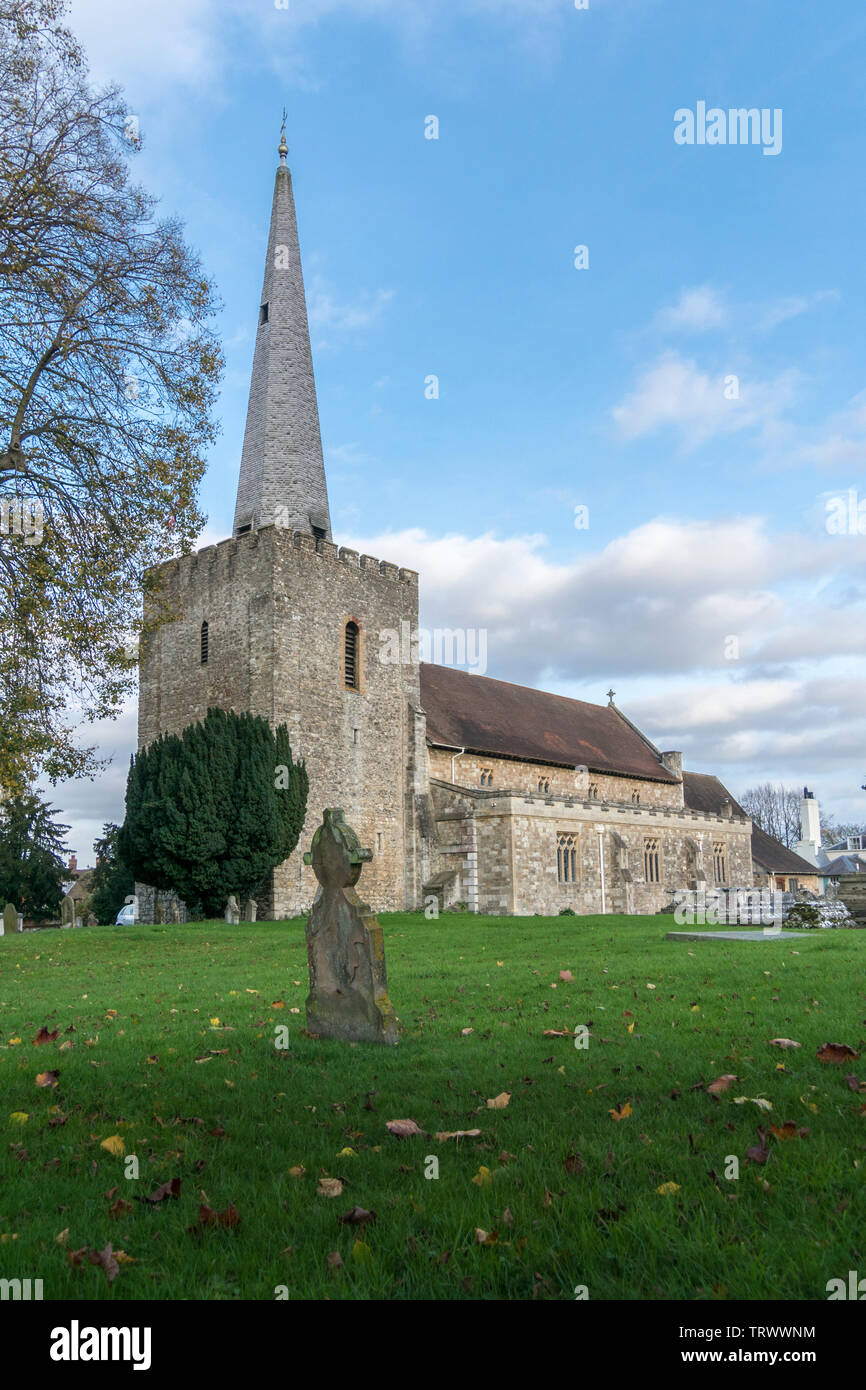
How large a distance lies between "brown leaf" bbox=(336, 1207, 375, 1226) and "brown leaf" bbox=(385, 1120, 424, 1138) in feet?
3.63

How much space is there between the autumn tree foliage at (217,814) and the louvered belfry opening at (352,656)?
4.05 metres

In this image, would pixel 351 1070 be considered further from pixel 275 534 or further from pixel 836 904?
pixel 275 534

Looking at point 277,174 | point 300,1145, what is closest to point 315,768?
point 277,174

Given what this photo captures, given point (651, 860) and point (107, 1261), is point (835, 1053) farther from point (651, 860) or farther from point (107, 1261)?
point (651, 860)

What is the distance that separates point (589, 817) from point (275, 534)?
1578 centimetres

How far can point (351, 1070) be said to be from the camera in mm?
6367

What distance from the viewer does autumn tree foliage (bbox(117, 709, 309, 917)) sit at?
2797 cm

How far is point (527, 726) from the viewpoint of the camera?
137ft

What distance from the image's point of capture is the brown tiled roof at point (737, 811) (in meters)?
52.9

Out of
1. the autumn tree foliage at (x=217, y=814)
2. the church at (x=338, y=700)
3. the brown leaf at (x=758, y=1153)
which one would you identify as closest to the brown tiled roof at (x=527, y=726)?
the church at (x=338, y=700)

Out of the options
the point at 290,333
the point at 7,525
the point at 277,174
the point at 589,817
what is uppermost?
the point at 277,174

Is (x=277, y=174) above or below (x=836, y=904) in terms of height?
above

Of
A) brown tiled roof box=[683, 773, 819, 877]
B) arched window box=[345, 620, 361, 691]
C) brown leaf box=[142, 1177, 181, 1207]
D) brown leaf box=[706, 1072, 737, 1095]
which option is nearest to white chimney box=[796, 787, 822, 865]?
brown tiled roof box=[683, 773, 819, 877]

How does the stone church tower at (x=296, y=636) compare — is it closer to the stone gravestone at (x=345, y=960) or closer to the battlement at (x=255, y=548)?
the battlement at (x=255, y=548)
